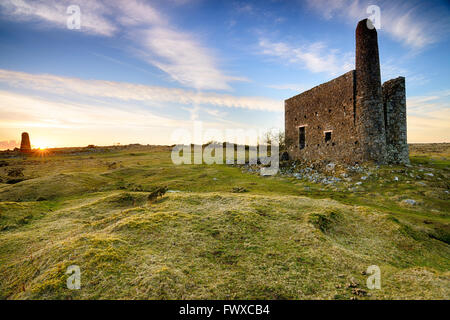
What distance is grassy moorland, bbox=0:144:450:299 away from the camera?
537 cm

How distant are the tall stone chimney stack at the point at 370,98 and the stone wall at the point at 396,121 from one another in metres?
1.51

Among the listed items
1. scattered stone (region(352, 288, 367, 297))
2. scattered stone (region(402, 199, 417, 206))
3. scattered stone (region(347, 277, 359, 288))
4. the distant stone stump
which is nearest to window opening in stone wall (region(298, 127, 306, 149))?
scattered stone (region(402, 199, 417, 206))

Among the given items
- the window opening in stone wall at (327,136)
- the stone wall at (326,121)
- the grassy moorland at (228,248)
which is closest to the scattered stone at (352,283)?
the grassy moorland at (228,248)

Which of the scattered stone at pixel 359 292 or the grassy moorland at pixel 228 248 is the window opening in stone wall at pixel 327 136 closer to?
the grassy moorland at pixel 228 248

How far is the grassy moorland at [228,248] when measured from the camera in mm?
5367

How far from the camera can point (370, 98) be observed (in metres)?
19.3

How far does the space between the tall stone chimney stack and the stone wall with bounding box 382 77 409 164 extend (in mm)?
1510

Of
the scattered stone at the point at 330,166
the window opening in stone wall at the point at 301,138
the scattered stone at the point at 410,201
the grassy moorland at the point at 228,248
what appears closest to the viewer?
the grassy moorland at the point at 228,248

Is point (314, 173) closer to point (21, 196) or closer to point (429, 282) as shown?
point (429, 282)

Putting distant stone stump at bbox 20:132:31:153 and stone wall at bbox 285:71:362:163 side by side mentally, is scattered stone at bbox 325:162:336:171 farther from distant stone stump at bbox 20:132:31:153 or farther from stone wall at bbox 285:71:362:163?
distant stone stump at bbox 20:132:31:153

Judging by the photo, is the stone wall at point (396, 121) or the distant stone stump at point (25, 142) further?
the distant stone stump at point (25, 142)

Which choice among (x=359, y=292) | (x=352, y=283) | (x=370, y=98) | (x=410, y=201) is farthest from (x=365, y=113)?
(x=359, y=292)

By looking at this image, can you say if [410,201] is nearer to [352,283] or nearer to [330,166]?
[330,166]

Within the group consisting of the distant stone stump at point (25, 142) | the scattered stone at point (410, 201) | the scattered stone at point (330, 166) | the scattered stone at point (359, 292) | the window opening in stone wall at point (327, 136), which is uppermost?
the distant stone stump at point (25, 142)
